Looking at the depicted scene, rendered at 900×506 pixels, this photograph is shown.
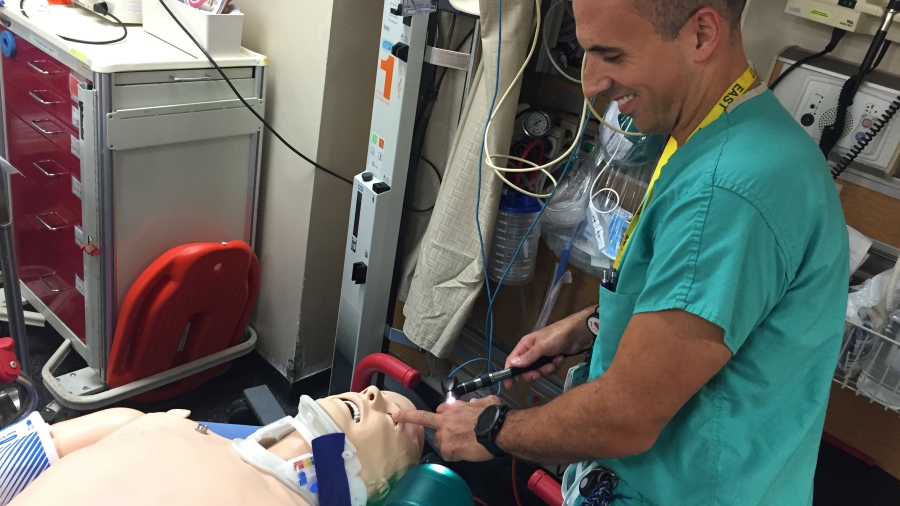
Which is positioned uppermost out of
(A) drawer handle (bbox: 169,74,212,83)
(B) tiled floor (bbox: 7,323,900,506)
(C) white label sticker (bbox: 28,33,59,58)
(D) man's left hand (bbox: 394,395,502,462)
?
(C) white label sticker (bbox: 28,33,59,58)

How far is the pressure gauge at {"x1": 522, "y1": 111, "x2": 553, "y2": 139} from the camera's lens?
187cm

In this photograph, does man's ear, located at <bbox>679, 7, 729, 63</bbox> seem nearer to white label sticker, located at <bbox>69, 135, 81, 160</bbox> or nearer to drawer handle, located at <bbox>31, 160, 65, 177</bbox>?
white label sticker, located at <bbox>69, 135, 81, 160</bbox>

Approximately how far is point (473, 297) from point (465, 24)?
2.40 feet

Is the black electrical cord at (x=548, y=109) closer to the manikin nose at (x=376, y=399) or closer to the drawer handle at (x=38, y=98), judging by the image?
the manikin nose at (x=376, y=399)

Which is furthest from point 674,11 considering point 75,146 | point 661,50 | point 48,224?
point 48,224

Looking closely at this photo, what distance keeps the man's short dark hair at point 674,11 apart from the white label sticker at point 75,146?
5.35 feet

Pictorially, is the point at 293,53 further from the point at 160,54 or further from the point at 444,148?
the point at 444,148

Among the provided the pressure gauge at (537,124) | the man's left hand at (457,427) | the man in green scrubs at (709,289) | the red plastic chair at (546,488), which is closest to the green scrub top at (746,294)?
the man in green scrubs at (709,289)

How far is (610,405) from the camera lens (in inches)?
38.3

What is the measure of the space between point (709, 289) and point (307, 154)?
152cm

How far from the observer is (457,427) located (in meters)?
1.23

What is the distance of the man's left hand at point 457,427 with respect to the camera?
46.7 inches

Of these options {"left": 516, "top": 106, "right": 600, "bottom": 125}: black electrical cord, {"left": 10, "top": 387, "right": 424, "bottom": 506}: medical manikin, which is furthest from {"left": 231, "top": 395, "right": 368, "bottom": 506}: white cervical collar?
{"left": 516, "top": 106, "right": 600, "bottom": 125}: black electrical cord

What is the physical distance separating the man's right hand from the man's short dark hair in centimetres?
68
